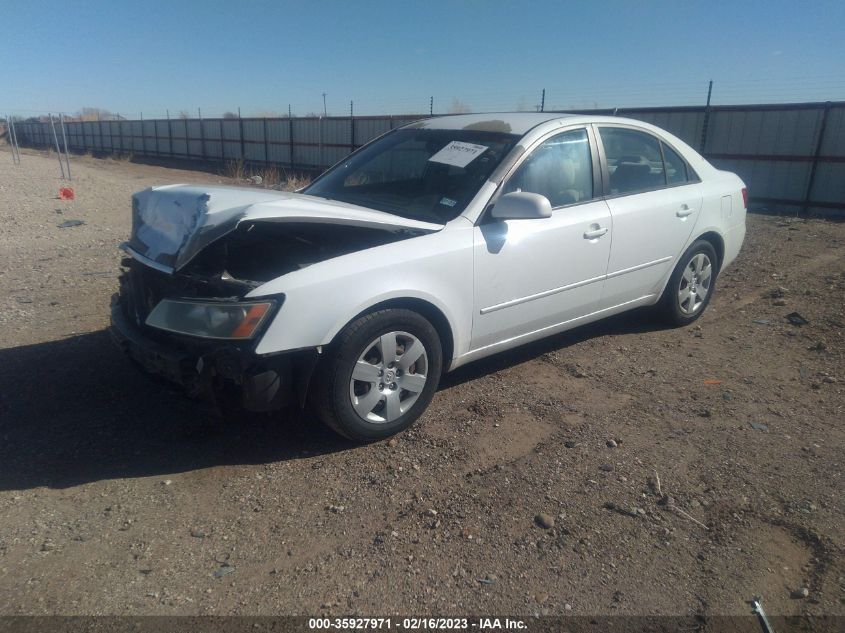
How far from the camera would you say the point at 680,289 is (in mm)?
5285

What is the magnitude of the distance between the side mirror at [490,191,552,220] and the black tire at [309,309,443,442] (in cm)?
78

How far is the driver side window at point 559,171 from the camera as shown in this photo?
4.05 metres

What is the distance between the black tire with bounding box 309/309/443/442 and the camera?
3.20 metres

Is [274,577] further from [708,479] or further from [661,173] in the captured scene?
[661,173]

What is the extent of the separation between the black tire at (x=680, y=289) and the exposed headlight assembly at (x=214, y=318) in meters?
3.51

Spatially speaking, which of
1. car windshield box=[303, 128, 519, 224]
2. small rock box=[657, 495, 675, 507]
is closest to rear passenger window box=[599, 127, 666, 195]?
car windshield box=[303, 128, 519, 224]

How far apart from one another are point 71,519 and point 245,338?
110 cm

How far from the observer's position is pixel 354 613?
92.6 inches

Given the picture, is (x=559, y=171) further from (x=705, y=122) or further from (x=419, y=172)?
(x=705, y=122)

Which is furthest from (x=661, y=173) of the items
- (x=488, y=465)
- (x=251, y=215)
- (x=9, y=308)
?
(x=9, y=308)

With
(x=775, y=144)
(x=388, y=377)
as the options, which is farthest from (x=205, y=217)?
(x=775, y=144)

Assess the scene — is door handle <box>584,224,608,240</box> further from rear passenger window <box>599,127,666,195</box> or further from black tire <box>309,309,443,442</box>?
black tire <box>309,309,443,442</box>

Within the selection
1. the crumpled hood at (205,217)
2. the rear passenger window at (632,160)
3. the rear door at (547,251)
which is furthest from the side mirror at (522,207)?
the rear passenger window at (632,160)

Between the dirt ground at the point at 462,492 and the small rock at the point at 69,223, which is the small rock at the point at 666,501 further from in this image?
the small rock at the point at 69,223
